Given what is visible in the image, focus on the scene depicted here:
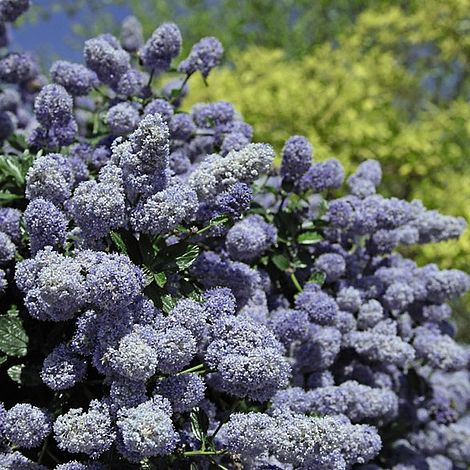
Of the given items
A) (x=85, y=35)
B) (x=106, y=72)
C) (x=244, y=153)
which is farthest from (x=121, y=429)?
(x=85, y=35)

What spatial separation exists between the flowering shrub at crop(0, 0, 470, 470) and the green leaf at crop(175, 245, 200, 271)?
1.0 inches

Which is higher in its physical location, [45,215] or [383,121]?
[383,121]

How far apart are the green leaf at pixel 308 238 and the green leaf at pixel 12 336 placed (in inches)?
28.5

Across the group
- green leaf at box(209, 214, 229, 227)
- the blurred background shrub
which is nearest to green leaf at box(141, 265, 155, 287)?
green leaf at box(209, 214, 229, 227)

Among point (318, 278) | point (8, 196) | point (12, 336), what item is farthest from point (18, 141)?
point (318, 278)

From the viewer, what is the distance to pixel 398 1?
838 cm

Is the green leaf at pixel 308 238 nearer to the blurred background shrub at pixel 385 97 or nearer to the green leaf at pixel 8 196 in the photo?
the green leaf at pixel 8 196

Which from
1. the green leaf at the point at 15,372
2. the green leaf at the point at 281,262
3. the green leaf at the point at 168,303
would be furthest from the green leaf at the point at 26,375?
the green leaf at the point at 281,262

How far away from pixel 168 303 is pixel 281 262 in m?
0.50

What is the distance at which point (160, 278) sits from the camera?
1.33m

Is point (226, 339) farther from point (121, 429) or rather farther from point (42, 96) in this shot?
point (42, 96)

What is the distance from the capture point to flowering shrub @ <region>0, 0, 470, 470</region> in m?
1.23

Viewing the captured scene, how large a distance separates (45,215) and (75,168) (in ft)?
1.23

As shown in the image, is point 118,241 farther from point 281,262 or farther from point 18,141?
point 18,141
